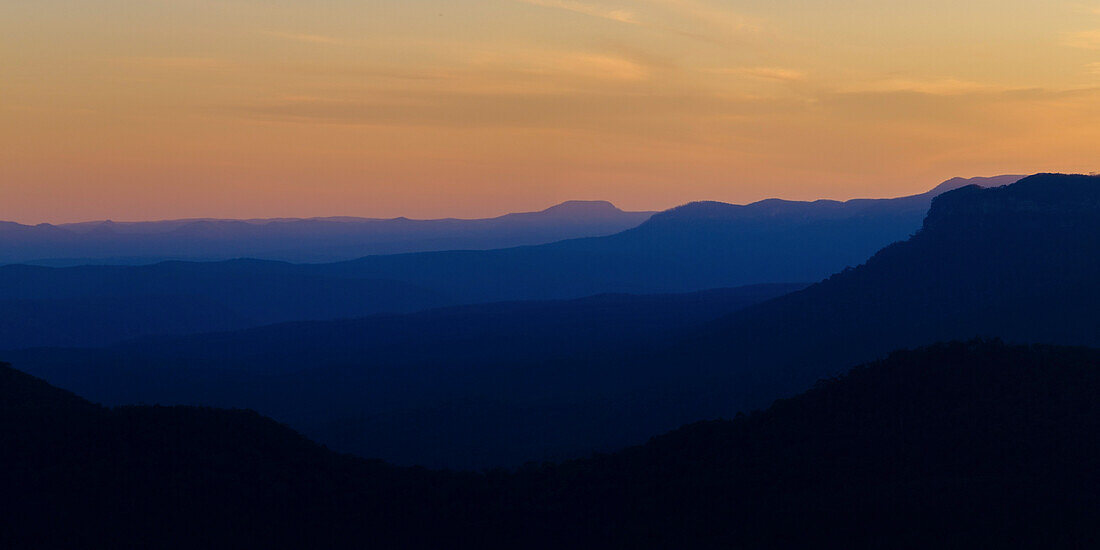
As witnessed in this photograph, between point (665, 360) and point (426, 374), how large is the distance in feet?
103

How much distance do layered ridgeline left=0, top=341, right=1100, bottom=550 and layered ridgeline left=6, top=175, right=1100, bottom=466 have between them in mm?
35130

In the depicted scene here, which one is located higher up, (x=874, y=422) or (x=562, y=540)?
(x=874, y=422)

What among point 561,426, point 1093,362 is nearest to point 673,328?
point 561,426

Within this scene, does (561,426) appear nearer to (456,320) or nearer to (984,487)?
(984,487)

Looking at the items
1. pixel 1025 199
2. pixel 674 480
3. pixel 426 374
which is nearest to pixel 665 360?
pixel 426 374

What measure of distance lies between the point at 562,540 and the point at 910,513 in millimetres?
13885

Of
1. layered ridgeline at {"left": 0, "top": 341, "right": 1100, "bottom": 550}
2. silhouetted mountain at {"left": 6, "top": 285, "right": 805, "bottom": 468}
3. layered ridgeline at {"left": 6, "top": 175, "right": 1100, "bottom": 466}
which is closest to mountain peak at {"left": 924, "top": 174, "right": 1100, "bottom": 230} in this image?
layered ridgeline at {"left": 6, "top": 175, "right": 1100, "bottom": 466}

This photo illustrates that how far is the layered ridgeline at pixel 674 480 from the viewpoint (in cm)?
3966

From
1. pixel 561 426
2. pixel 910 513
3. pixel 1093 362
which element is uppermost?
pixel 1093 362

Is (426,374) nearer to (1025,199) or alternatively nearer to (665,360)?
(665,360)

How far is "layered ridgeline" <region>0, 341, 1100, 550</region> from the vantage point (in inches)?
1561

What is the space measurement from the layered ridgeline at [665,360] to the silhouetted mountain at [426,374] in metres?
0.44

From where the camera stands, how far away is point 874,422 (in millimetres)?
50688

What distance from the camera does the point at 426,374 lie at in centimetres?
13188
